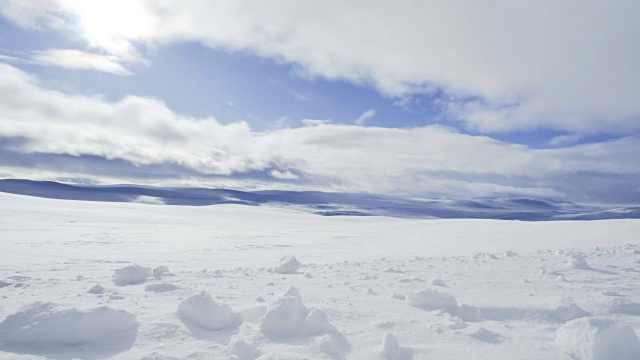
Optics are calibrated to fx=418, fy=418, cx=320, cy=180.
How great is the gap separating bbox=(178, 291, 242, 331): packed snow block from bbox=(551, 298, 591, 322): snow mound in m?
3.54

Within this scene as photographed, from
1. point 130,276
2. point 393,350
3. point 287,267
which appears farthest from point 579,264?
point 130,276

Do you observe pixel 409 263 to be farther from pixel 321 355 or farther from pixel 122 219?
pixel 122 219

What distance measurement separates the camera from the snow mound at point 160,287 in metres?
5.73

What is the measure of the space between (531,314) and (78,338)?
4721 mm

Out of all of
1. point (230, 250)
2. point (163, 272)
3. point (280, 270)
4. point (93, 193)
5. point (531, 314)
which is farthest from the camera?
point (93, 193)

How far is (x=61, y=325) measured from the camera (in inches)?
149

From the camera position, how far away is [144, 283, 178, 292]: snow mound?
18.8ft

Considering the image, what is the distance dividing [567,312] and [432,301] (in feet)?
4.89

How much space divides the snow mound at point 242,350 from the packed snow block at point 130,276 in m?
3.47

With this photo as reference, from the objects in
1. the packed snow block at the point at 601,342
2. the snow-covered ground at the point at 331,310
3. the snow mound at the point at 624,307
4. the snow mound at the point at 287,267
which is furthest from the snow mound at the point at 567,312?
the snow mound at the point at 287,267

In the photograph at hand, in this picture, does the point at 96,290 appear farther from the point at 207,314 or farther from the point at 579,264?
the point at 579,264

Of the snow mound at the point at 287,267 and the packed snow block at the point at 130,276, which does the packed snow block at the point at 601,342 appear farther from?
the packed snow block at the point at 130,276

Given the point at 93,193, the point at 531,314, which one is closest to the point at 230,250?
the point at 531,314

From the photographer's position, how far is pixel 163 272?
7102 mm
